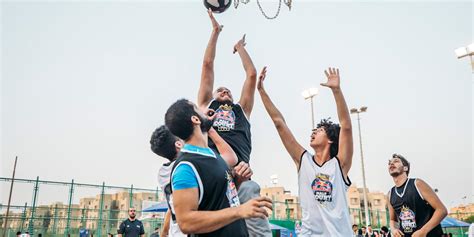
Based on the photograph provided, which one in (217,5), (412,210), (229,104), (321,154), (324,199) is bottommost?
(412,210)

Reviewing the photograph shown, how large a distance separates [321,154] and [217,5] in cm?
302

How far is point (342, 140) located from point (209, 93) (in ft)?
4.99

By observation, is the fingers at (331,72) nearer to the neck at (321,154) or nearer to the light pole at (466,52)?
the neck at (321,154)

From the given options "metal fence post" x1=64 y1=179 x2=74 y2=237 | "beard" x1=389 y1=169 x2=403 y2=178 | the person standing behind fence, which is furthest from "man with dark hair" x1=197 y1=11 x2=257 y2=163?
"metal fence post" x1=64 y1=179 x2=74 y2=237

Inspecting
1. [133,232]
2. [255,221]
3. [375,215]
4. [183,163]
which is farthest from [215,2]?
[375,215]

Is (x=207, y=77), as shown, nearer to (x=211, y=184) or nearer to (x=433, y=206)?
(x=211, y=184)

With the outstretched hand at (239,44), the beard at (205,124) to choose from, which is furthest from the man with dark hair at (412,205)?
the beard at (205,124)

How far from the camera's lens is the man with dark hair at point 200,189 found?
200 cm

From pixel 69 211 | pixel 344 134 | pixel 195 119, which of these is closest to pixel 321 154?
pixel 344 134

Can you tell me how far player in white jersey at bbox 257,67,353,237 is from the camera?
11.9ft

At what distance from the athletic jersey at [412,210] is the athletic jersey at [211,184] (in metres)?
3.60

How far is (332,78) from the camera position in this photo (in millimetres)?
4059

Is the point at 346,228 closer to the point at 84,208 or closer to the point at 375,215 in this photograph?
the point at 84,208

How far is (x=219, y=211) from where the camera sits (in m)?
2.03
